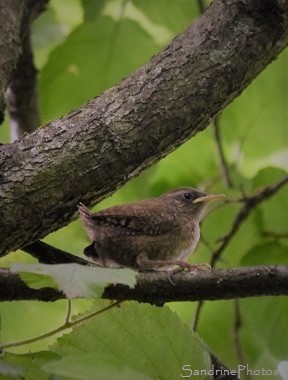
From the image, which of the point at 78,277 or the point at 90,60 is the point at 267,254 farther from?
the point at 78,277

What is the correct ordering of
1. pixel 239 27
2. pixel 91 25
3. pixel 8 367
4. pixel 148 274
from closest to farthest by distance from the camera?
pixel 8 367 → pixel 148 274 → pixel 239 27 → pixel 91 25

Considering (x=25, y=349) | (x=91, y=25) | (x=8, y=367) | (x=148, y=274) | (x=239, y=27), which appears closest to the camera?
(x=8, y=367)

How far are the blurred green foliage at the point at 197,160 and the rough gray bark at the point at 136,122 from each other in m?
0.67

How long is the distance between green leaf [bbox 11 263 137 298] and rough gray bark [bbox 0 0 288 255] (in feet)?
1.45

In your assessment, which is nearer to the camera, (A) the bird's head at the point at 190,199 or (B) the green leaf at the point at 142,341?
(B) the green leaf at the point at 142,341

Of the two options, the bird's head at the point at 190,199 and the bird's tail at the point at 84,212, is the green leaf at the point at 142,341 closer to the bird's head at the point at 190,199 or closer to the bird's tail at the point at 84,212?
the bird's tail at the point at 84,212

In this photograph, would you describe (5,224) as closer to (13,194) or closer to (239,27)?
(13,194)

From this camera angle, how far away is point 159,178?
305cm

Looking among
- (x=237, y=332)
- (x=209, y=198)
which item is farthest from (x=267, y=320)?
(x=209, y=198)

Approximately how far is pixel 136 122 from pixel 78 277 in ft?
2.17

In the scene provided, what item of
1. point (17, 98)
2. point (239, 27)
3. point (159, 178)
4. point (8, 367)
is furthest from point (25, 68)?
point (8, 367)

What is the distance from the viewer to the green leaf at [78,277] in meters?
1.41

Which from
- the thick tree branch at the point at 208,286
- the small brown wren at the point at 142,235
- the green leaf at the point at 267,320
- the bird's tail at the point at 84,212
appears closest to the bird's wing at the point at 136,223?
the small brown wren at the point at 142,235

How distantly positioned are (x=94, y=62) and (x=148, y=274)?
1.37m
